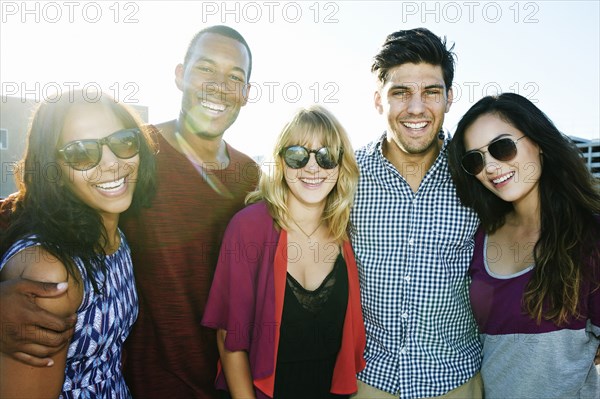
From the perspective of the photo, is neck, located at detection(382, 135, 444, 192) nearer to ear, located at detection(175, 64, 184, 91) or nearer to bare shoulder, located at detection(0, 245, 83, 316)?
ear, located at detection(175, 64, 184, 91)

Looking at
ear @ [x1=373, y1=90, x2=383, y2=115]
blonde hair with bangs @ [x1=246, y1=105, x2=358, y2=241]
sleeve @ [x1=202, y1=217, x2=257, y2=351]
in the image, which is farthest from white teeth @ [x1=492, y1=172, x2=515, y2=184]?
sleeve @ [x1=202, y1=217, x2=257, y2=351]

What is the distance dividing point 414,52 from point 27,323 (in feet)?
10.3

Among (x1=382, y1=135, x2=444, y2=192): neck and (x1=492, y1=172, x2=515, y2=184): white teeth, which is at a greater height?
(x1=382, y1=135, x2=444, y2=192): neck

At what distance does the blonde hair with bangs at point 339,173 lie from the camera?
3.03 m

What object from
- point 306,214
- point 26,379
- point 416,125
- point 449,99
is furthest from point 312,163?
point 26,379

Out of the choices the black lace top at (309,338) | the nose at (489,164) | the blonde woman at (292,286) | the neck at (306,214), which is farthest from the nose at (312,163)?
the nose at (489,164)

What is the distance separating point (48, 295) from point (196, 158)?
1.75 m

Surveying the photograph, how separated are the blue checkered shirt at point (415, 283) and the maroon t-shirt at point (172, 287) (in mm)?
1160

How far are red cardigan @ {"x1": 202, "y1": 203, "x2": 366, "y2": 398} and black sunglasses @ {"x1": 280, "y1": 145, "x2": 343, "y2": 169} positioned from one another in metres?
0.44

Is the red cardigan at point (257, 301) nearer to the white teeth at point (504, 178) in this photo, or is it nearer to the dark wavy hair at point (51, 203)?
the dark wavy hair at point (51, 203)

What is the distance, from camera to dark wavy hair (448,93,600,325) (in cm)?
264

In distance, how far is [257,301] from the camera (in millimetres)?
2803

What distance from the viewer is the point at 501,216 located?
3.33 metres

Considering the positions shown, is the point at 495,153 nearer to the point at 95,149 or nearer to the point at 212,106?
the point at 212,106
